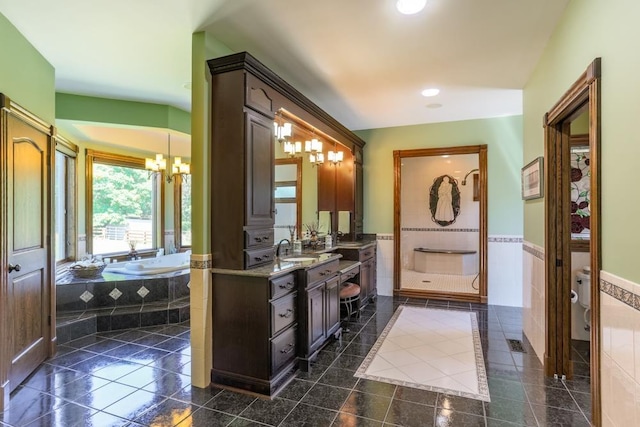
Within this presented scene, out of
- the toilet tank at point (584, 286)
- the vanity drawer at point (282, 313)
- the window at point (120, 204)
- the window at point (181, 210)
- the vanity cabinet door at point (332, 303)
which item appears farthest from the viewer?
the window at point (181, 210)

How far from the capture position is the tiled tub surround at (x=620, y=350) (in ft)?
4.81

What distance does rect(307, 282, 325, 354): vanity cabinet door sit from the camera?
9.43 feet

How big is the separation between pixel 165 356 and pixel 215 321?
87cm

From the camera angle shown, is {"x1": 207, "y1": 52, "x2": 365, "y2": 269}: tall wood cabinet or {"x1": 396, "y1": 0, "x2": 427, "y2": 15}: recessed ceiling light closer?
{"x1": 396, "y1": 0, "x2": 427, "y2": 15}: recessed ceiling light

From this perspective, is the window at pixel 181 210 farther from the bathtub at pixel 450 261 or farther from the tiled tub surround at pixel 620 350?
the tiled tub surround at pixel 620 350

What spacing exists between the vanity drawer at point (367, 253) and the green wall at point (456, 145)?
48 centimetres

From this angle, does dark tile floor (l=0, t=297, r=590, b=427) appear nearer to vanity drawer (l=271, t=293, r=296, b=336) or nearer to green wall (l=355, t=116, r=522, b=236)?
vanity drawer (l=271, t=293, r=296, b=336)

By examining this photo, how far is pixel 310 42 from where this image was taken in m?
2.75

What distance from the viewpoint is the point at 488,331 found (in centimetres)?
376

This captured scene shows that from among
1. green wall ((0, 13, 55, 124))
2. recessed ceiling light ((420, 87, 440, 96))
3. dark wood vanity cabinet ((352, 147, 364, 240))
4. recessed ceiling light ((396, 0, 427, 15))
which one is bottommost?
dark wood vanity cabinet ((352, 147, 364, 240))

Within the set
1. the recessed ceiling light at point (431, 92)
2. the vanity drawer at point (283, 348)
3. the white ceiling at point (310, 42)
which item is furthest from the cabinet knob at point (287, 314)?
the recessed ceiling light at point (431, 92)

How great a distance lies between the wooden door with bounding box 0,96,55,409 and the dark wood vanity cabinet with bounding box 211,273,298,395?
1.41m

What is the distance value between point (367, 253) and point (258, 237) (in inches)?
95.6

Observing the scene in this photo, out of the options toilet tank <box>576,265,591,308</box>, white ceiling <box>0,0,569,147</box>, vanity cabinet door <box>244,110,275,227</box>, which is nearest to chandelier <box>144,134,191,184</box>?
white ceiling <box>0,0,569,147</box>
